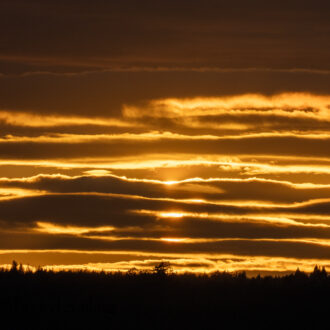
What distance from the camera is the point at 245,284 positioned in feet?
623

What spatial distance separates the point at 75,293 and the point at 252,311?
45.1ft

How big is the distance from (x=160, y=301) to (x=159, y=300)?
39 centimetres

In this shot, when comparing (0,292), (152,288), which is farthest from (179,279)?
(0,292)

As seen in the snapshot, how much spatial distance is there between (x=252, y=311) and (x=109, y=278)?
44.6ft

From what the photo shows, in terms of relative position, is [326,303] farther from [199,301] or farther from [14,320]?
[14,320]

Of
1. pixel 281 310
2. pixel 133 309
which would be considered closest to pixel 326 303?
pixel 281 310

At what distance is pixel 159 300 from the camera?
7047 inches

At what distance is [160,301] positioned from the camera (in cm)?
17862

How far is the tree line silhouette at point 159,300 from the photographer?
561ft

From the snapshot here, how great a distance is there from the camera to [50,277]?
185m

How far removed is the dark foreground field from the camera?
170625mm

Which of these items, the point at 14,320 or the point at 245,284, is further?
the point at 245,284

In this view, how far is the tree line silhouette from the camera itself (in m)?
171

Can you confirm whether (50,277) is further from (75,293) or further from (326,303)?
(326,303)
